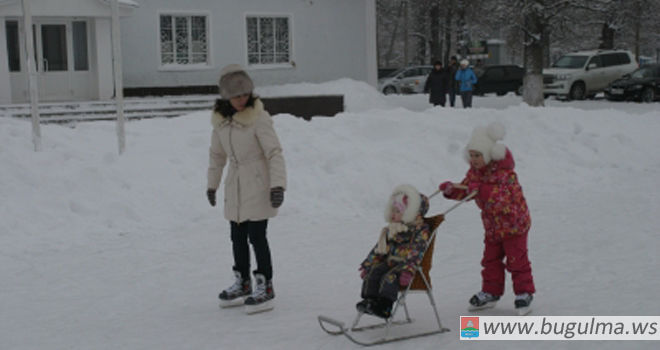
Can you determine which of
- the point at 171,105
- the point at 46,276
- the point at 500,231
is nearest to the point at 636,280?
the point at 500,231

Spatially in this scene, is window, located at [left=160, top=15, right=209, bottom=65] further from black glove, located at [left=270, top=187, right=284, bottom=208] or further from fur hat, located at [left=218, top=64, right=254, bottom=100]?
black glove, located at [left=270, top=187, right=284, bottom=208]

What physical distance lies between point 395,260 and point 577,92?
86.9ft

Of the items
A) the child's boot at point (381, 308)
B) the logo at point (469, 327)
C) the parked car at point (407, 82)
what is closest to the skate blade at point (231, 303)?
the child's boot at point (381, 308)

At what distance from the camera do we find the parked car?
1406 inches

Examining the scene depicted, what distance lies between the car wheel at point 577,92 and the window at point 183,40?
14.0 meters

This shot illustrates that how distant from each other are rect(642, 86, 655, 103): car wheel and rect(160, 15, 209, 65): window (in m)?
15.4

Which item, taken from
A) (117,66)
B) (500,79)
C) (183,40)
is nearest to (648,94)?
(500,79)

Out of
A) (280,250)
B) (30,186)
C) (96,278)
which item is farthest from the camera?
(30,186)

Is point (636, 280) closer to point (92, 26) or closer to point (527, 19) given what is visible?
point (92, 26)

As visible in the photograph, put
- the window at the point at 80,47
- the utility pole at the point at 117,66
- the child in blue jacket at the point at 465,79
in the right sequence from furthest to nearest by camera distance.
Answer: the child in blue jacket at the point at 465,79, the window at the point at 80,47, the utility pole at the point at 117,66

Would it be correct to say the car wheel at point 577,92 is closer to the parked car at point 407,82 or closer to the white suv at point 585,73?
the white suv at point 585,73

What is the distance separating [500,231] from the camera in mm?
5473

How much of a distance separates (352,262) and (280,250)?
86 cm

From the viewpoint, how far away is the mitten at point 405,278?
197 inches
